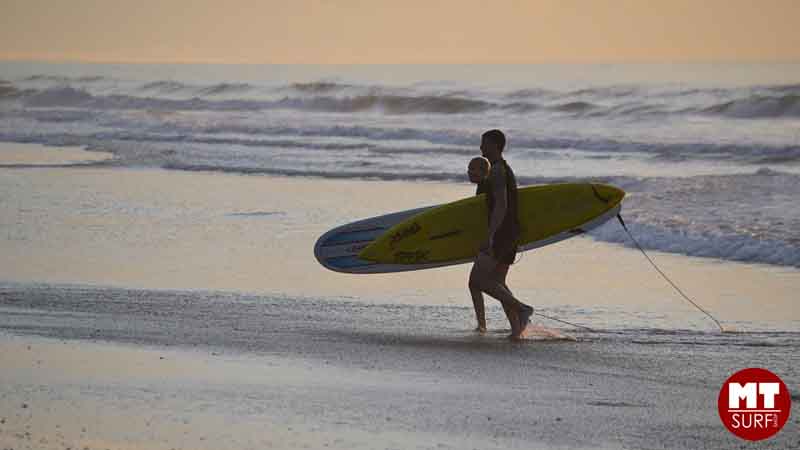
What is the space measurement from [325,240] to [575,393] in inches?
152

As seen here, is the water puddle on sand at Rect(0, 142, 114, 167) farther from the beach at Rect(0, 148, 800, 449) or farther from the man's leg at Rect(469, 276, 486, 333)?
the man's leg at Rect(469, 276, 486, 333)

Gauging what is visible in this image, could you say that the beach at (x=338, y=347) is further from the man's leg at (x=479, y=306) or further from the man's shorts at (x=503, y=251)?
the man's shorts at (x=503, y=251)

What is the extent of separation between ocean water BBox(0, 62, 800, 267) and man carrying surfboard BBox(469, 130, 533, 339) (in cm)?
407

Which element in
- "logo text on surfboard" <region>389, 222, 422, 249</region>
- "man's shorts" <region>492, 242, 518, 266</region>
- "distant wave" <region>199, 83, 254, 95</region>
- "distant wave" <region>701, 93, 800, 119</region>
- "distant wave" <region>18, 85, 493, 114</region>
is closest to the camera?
"man's shorts" <region>492, 242, 518, 266</region>

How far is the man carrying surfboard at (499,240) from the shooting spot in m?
8.94

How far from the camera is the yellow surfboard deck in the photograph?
33.3 ft

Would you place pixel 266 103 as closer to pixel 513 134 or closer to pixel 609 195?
pixel 513 134

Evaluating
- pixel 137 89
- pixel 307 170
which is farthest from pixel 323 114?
pixel 307 170

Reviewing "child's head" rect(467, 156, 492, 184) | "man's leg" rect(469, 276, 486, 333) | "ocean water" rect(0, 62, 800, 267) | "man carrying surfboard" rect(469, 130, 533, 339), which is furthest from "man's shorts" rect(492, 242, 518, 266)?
"ocean water" rect(0, 62, 800, 267)

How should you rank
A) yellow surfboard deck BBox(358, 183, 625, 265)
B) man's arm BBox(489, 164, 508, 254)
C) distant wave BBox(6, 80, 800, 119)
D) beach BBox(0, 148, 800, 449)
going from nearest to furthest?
beach BBox(0, 148, 800, 449) < man's arm BBox(489, 164, 508, 254) < yellow surfboard deck BBox(358, 183, 625, 265) < distant wave BBox(6, 80, 800, 119)

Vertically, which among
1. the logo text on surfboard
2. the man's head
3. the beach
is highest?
the man's head

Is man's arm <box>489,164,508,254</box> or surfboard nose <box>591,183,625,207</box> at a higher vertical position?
surfboard nose <box>591,183,625,207</box>

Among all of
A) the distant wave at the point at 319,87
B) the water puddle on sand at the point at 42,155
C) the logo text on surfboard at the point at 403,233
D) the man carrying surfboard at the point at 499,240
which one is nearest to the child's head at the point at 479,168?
the man carrying surfboard at the point at 499,240

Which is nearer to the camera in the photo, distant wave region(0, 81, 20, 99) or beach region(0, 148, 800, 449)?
beach region(0, 148, 800, 449)
